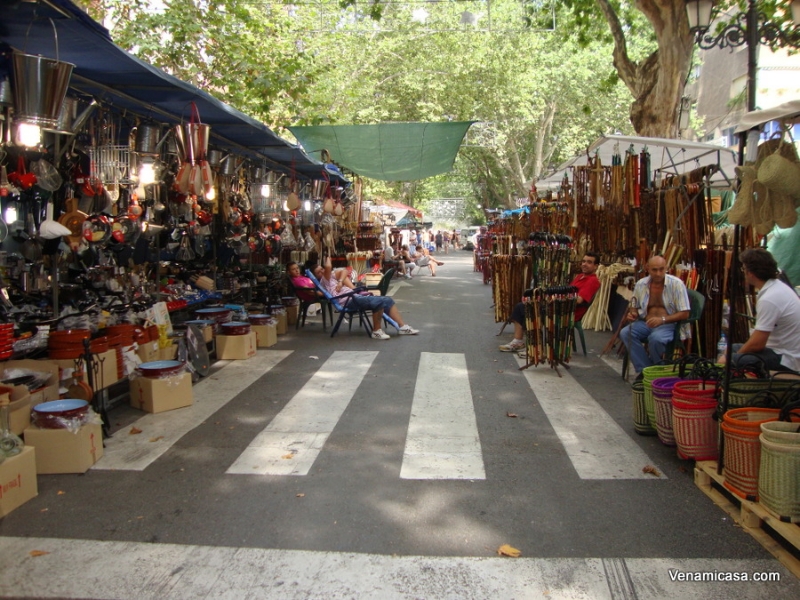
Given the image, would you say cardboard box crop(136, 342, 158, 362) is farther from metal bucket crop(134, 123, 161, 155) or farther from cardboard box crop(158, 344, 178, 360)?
metal bucket crop(134, 123, 161, 155)

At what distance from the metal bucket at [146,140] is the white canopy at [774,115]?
5505 millimetres

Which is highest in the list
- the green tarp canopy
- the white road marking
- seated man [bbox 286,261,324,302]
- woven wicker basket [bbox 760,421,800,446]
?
the green tarp canopy

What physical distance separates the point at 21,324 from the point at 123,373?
94 centimetres

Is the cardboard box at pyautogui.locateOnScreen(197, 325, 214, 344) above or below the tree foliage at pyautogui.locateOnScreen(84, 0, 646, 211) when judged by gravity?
below

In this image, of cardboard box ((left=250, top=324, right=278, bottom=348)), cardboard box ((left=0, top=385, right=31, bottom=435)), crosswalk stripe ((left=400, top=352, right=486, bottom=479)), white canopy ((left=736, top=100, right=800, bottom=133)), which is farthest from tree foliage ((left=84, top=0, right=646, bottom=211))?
→ white canopy ((left=736, top=100, right=800, bottom=133))

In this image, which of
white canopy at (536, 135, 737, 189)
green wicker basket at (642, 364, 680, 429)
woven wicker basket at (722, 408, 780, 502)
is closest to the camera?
woven wicker basket at (722, 408, 780, 502)

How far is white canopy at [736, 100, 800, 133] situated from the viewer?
3537 mm

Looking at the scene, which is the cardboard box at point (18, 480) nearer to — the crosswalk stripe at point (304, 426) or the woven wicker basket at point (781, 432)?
the crosswalk stripe at point (304, 426)

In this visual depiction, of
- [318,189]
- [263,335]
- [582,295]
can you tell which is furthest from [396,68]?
[582,295]

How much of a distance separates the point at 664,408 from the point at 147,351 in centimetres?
483

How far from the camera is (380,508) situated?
156 inches

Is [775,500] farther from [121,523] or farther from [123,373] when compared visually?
[123,373]

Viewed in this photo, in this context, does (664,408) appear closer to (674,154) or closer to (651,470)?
(651,470)

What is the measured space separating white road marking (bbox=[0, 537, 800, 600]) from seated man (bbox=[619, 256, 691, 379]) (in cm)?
342
